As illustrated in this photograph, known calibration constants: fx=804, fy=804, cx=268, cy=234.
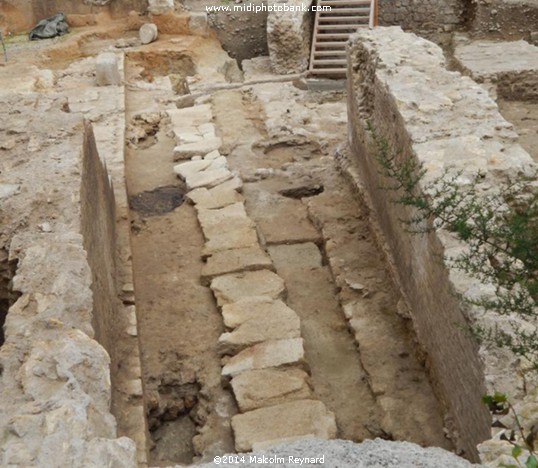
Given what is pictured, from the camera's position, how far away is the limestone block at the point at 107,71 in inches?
438

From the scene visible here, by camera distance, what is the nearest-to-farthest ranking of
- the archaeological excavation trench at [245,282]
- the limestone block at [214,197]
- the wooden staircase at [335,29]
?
the archaeological excavation trench at [245,282], the limestone block at [214,197], the wooden staircase at [335,29]

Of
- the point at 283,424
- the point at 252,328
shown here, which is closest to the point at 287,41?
the point at 252,328

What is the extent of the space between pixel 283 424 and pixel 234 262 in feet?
6.90

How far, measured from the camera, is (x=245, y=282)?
6668mm

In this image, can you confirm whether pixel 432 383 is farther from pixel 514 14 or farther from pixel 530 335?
pixel 514 14

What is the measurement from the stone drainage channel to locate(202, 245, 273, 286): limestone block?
0.05 ft

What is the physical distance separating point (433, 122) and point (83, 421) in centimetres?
362

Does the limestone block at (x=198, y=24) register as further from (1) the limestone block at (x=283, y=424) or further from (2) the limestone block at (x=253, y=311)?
(1) the limestone block at (x=283, y=424)

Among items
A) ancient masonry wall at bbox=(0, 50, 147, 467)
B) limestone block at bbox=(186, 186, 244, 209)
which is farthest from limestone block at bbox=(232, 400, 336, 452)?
limestone block at bbox=(186, 186, 244, 209)

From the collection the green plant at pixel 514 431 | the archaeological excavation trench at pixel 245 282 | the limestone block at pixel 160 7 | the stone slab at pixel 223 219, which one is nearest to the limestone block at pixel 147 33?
the limestone block at pixel 160 7

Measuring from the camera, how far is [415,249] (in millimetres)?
5426

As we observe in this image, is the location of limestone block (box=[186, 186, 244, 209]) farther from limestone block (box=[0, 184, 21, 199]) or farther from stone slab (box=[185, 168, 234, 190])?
limestone block (box=[0, 184, 21, 199])

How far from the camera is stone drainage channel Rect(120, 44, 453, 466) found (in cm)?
526

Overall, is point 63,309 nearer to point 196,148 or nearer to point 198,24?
point 196,148
